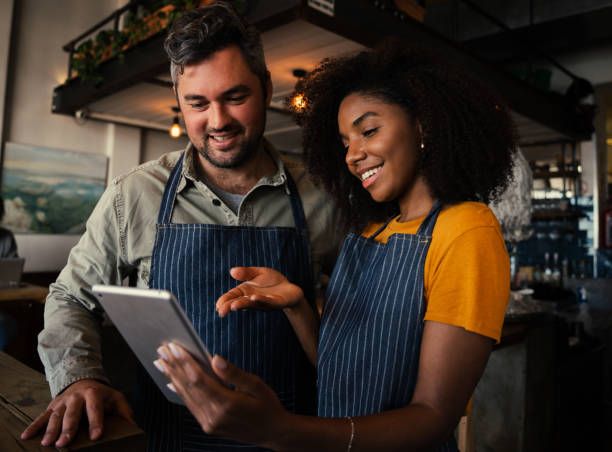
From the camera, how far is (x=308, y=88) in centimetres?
152

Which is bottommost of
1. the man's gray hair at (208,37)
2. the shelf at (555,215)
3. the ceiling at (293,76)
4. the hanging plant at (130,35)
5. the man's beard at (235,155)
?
the man's beard at (235,155)

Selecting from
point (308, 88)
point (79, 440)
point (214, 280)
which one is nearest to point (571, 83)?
point (308, 88)

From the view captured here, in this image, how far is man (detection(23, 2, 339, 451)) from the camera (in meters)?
1.27

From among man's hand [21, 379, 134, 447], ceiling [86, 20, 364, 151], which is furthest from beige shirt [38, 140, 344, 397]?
ceiling [86, 20, 364, 151]

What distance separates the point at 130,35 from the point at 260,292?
4686 mm

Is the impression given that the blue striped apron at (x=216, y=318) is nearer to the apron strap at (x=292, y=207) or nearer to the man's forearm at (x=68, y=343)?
the apron strap at (x=292, y=207)

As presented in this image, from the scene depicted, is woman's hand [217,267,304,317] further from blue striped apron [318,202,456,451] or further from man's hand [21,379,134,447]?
man's hand [21,379,134,447]

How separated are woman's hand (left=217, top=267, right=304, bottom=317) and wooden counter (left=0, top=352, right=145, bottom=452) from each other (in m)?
0.29

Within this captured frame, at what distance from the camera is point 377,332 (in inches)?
42.0

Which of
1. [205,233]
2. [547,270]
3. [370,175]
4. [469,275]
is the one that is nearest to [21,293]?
[205,233]

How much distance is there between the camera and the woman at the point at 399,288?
0.78 metres

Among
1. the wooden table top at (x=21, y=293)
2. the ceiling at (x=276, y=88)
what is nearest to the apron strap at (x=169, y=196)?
the ceiling at (x=276, y=88)

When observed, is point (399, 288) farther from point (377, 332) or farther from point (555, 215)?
point (555, 215)

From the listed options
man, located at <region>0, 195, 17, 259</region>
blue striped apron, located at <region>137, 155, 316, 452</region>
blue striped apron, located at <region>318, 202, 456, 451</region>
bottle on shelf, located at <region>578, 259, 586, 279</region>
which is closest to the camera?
blue striped apron, located at <region>318, 202, 456, 451</region>
